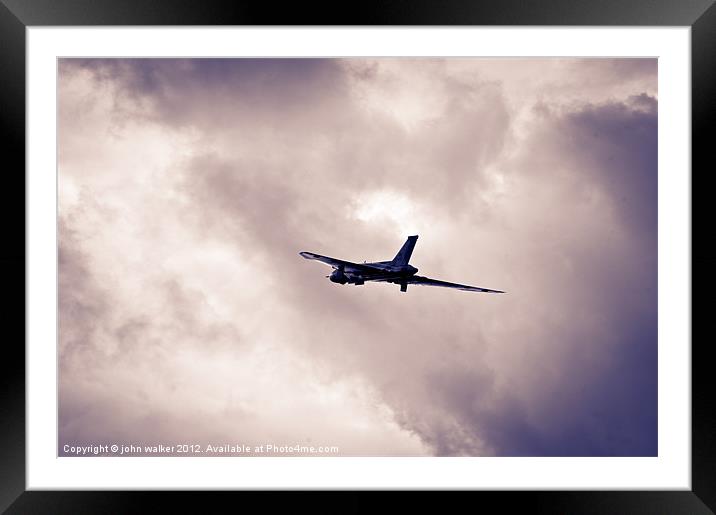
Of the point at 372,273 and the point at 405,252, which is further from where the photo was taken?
the point at 405,252

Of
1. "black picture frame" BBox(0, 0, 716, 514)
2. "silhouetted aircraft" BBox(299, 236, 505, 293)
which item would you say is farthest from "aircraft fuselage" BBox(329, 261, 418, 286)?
"black picture frame" BBox(0, 0, 716, 514)

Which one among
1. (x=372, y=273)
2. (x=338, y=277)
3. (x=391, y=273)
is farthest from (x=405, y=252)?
(x=338, y=277)

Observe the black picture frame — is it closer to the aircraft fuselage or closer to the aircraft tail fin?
the aircraft fuselage

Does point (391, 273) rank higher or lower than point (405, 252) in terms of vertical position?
lower

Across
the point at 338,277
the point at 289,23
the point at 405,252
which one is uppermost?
the point at 289,23

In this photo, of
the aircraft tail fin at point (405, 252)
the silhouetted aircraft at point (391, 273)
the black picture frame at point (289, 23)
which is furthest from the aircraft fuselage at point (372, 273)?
the black picture frame at point (289, 23)

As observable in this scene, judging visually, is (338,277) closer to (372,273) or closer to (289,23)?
(372,273)

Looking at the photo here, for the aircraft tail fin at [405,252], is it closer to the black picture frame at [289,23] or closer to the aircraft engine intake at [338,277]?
the aircraft engine intake at [338,277]

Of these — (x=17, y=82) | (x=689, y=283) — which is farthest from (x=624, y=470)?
(x=17, y=82)
